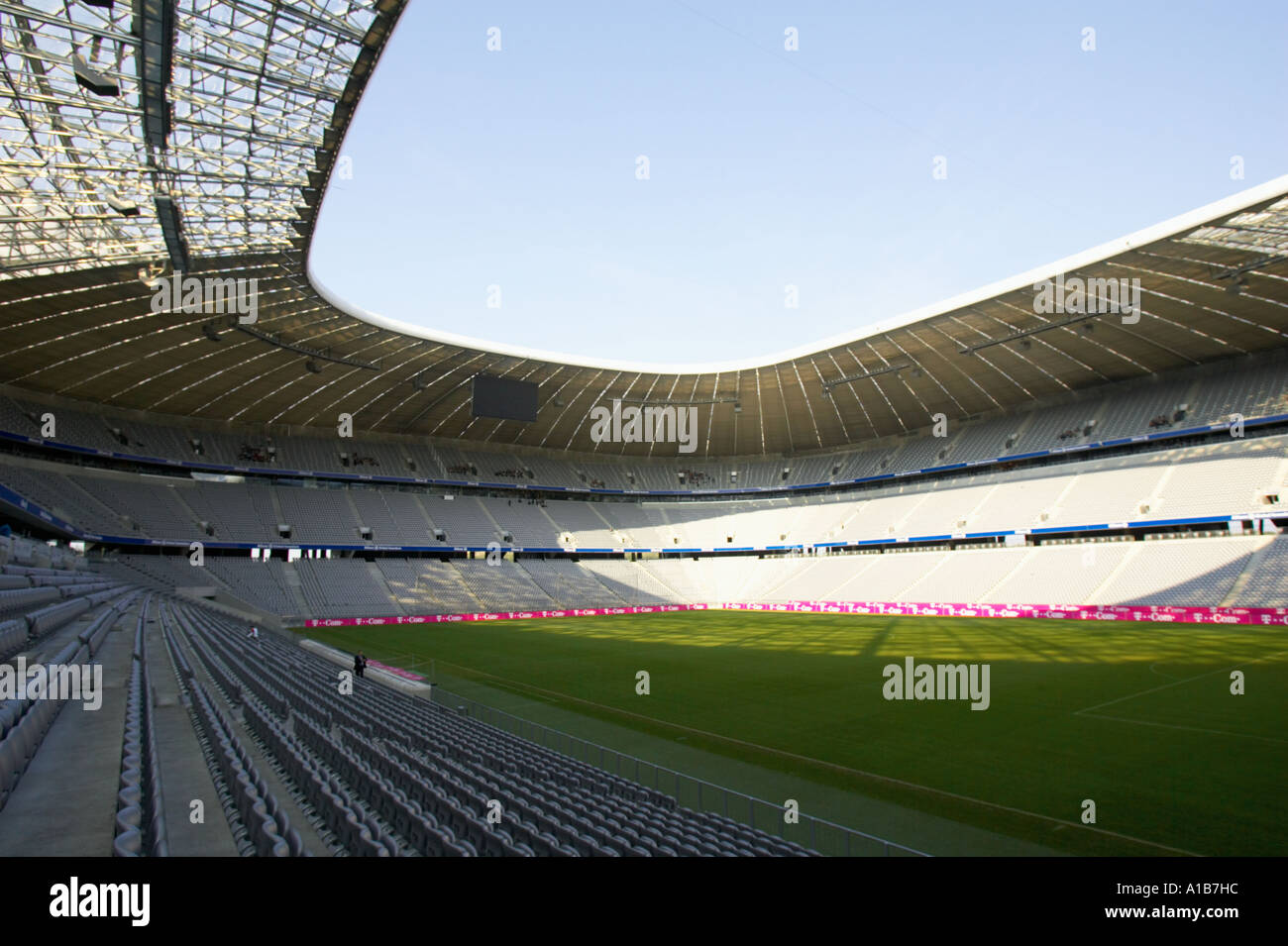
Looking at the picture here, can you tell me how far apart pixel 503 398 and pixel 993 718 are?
1350 inches

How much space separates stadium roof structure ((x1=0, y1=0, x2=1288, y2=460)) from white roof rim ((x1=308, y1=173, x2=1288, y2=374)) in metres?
0.11

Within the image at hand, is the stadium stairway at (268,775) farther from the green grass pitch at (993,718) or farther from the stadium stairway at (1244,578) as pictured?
the stadium stairway at (1244,578)

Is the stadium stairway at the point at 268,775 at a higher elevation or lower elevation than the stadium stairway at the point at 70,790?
lower

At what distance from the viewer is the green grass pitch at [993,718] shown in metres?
10.3

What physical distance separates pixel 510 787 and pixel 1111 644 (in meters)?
27.9

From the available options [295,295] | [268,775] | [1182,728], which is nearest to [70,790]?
[268,775]

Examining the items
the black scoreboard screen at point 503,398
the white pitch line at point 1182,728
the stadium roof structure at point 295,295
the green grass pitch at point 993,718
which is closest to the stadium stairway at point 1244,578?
the green grass pitch at point 993,718

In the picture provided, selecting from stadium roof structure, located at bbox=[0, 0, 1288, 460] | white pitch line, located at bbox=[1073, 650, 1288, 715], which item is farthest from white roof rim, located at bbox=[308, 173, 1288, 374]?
white pitch line, located at bbox=[1073, 650, 1288, 715]

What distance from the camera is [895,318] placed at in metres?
39.0

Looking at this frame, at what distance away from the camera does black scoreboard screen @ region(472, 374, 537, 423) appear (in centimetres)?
4322

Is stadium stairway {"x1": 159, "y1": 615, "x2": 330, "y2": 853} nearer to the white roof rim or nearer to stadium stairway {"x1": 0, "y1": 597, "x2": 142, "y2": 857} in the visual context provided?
stadium stairway {"x1": 0, "y1": 597, "x2": 142, "y2": 857}

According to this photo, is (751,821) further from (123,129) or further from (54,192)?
(54,192)

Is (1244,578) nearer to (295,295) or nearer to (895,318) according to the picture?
(895,318)

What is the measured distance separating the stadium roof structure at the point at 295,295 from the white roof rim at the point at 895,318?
108 mm
